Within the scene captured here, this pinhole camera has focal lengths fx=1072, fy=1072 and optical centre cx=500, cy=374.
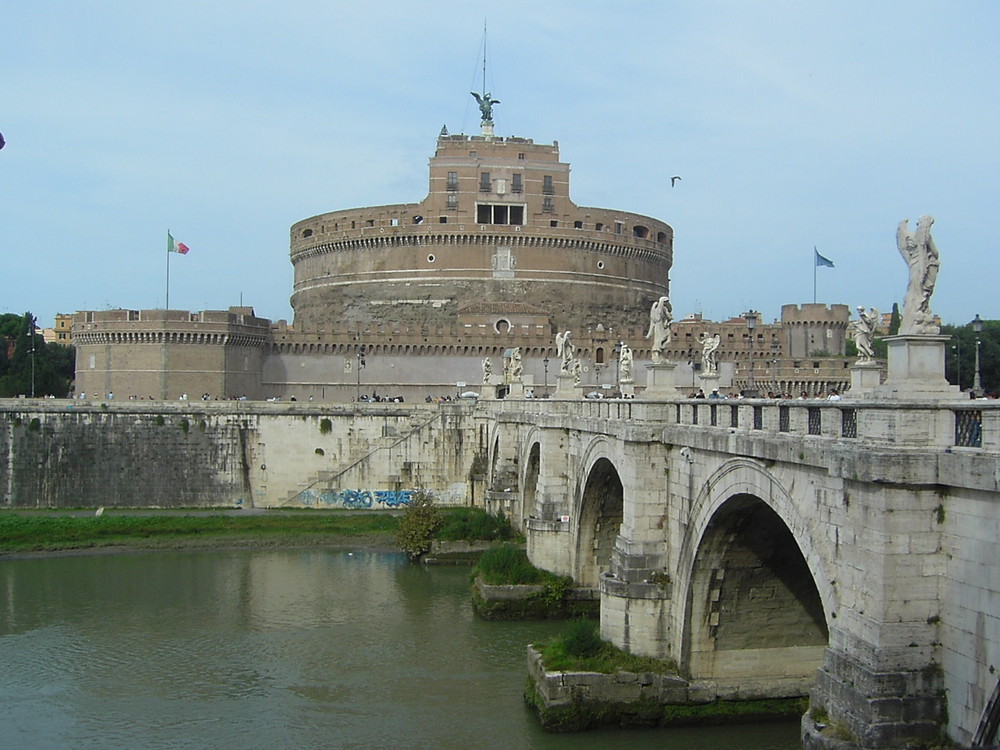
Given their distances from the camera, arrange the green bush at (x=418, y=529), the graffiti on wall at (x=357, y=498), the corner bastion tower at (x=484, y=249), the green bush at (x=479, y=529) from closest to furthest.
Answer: the green bush at (x=479, y=529) < the green bush at (x=418, y=529) < the graffiti on wall at (x=357, y=498) < the corner bastion tower at (x=484, y=249)

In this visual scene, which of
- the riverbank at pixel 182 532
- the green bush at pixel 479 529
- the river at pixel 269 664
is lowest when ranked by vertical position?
the river at pixel 269 664

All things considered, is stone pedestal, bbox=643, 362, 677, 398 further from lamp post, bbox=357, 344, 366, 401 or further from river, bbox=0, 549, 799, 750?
lamp post, bbox=357, 344, 366, 401

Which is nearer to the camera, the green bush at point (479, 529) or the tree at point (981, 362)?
the green bush at point (479, 529)

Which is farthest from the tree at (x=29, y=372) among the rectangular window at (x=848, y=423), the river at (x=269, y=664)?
the rectangular window at (x=848, y=423)

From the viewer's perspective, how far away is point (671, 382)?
17.8m

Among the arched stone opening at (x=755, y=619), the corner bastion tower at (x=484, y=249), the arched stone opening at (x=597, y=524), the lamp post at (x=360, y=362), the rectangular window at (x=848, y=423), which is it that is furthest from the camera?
the corner bastion tower at (x=484, y=249)

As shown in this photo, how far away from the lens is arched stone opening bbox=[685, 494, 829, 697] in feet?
51.2

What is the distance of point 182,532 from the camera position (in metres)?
36.5

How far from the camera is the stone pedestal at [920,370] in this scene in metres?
9.34

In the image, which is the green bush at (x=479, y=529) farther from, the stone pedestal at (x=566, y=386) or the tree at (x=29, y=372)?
the tree at (x=29, y=372)

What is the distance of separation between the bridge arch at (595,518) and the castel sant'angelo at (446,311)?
26.9 m

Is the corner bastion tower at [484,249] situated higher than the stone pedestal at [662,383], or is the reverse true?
the corner bastion tower at [484,249]

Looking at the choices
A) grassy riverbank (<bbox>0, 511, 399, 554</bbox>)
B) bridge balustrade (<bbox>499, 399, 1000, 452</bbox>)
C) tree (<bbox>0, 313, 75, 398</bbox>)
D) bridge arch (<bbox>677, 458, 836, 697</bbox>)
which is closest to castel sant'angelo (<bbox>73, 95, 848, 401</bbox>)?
tree (<bbox>0, 313, 75, 398</bbox>)

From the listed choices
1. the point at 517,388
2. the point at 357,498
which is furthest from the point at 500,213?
the point at 357,498
